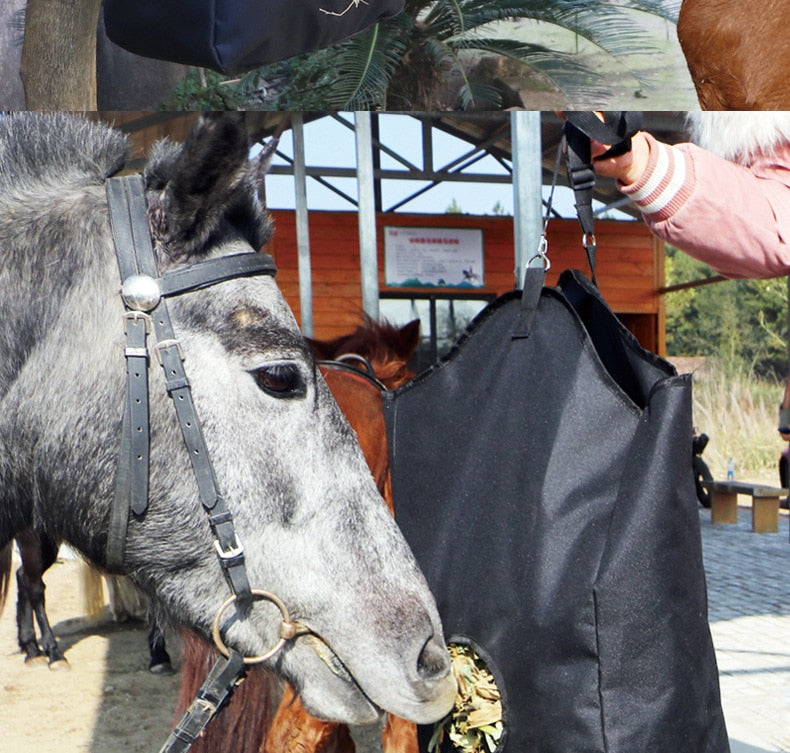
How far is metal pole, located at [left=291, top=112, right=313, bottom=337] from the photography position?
5.58 feet

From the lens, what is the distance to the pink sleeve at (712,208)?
1.25m

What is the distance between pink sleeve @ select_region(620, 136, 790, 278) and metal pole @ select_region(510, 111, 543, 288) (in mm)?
498

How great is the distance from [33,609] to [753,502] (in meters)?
2.20

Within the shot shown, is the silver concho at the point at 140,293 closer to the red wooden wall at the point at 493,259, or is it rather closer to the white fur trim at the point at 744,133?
the red wooden wall at the point at 493,259

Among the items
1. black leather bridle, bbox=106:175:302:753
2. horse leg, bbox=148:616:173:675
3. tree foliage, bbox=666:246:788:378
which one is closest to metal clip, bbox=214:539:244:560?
black leather bridle, bbox=106:175:302:753

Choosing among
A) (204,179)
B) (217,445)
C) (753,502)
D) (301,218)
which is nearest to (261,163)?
(204,179)

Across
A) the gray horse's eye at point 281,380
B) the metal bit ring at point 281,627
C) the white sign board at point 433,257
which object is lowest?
the metal bit ring at point 281,627

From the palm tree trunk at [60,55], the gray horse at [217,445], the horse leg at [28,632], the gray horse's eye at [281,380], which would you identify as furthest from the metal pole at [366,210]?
the horse leg at [28,632]

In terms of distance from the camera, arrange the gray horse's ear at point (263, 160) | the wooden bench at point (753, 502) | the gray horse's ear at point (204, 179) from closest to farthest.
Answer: the gray horse's ear at point (204, 179) < the gray horse's ear at point (263, 160) < the wooden bench at point (753, 502)

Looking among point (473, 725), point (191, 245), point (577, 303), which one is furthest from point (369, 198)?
point (473, 725)

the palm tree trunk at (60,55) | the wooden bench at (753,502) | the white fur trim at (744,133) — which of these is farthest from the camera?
the wooden bench at (753,502)

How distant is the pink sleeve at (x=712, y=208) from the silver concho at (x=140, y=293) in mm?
743

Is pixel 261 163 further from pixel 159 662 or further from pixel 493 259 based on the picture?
pixel 159 662

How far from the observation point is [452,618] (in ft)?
4.09
